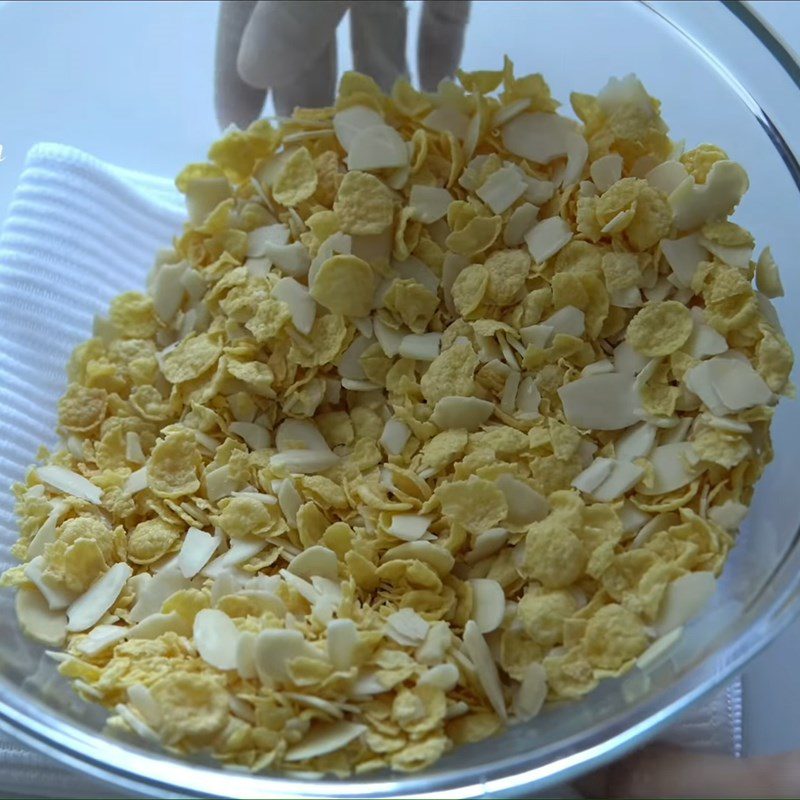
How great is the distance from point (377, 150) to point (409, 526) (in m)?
0.21

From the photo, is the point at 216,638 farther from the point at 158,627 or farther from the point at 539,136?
the point at 539,136

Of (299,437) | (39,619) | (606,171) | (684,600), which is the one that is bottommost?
(39,619)

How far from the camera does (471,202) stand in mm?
566

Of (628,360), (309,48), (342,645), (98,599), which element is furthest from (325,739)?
(309,48)

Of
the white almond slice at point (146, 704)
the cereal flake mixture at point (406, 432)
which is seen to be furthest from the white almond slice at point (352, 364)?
the white almond slice at point (146, 704)

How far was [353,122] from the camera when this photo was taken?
1.90 ft

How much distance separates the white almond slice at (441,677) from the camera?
1.44 feet

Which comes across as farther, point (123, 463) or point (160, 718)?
point (123, 463)

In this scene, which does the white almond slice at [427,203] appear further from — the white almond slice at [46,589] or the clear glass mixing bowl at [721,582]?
the white almond slice at [46,589]

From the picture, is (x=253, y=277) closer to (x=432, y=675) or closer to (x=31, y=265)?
(x=31, y=265)

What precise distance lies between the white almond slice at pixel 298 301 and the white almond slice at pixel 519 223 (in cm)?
11

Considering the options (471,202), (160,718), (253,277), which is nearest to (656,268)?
(471,202)

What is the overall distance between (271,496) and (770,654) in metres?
0.30

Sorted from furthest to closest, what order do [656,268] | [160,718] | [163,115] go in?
[163,115]
[656,268]
[160,718]
